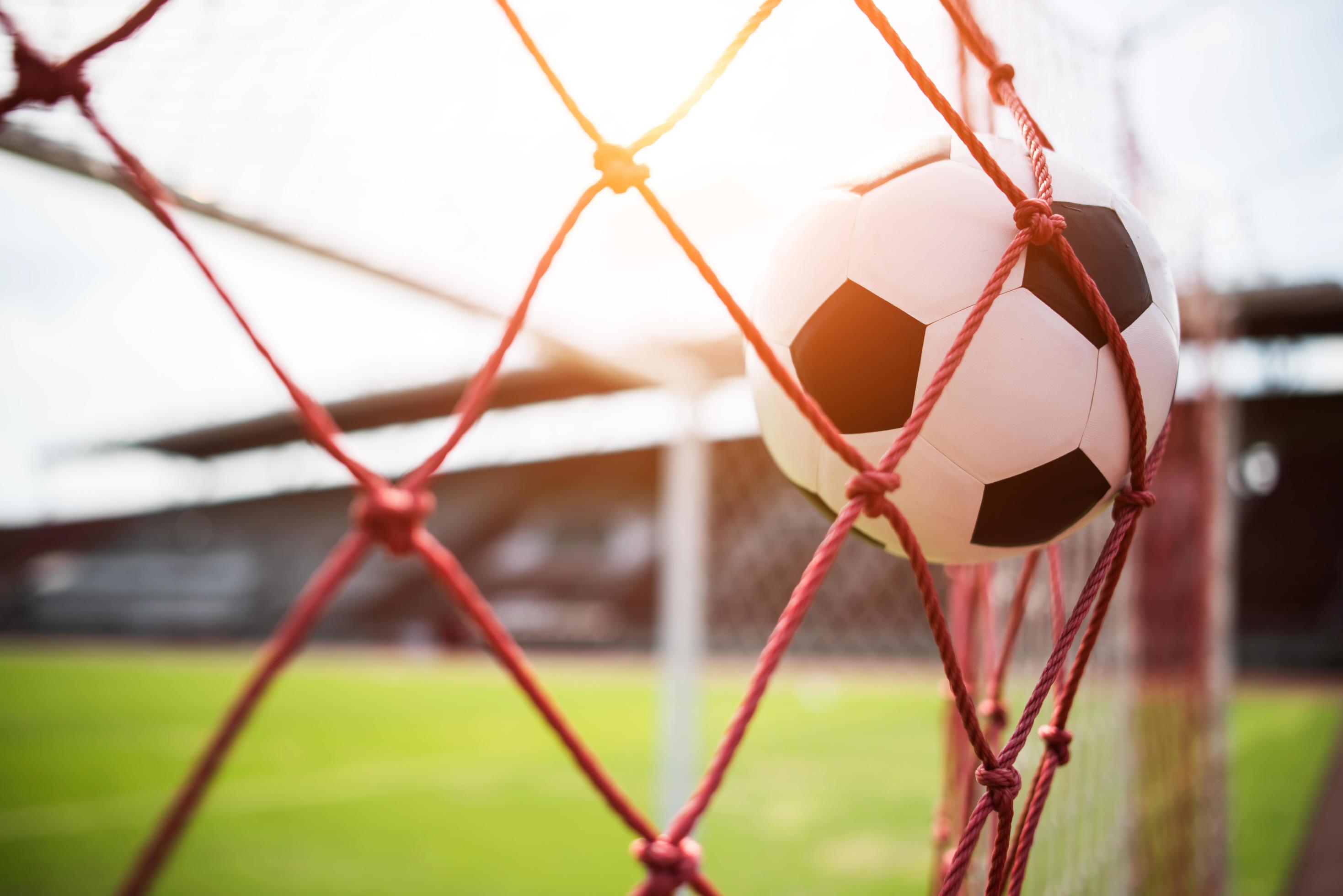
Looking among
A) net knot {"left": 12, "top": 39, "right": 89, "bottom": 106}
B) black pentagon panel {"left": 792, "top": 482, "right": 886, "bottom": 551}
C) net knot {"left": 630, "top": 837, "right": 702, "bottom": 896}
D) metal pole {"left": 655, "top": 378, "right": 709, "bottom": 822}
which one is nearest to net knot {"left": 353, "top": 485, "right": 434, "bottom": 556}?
net knot {"left": 630, "top": 837, "right": 702, "bottom": 896}

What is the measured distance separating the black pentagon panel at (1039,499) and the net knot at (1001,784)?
0.19 m

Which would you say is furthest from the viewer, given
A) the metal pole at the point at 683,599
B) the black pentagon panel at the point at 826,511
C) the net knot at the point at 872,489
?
the metal pole at the point at 683,599

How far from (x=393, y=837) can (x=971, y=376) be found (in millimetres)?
3842

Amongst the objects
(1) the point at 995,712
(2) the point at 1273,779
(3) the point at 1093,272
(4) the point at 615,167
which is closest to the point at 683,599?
(1) the point at 995,712

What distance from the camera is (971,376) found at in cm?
61

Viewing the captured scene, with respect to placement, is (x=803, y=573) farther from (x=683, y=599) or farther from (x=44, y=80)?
(x=683, y=599)

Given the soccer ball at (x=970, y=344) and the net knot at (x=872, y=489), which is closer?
the net knot at (x=872, y=489)

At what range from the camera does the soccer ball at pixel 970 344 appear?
24.2 inches

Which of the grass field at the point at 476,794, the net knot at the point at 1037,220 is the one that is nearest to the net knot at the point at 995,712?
the net knot at the point at 1037,220

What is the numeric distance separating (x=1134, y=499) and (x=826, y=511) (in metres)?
0.26

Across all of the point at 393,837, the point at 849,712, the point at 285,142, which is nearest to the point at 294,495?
the point at 849,712

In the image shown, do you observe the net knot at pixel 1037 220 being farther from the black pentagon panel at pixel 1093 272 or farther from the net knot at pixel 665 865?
the net knot at pixel 665 865

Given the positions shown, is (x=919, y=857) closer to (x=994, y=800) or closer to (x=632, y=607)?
(x=994, y=800)

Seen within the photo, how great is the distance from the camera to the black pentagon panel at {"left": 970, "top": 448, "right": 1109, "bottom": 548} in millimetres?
639
